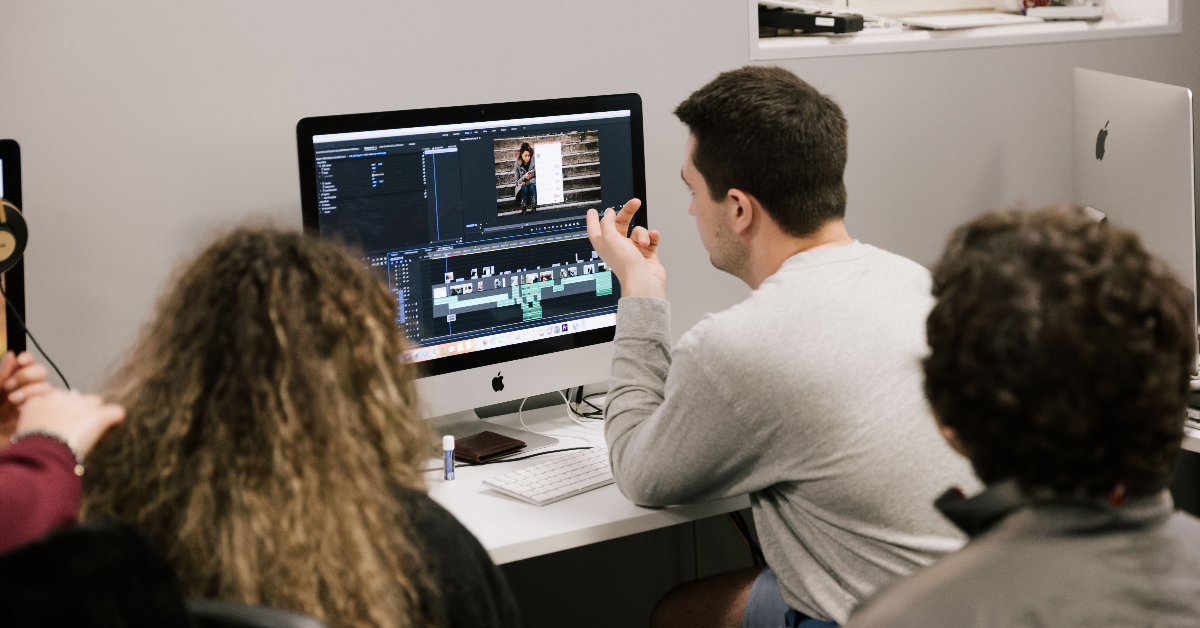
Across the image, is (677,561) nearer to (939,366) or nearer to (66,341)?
(66,341)

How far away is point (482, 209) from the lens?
1.79m

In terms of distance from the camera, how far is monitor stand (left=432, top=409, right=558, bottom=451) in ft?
6.31

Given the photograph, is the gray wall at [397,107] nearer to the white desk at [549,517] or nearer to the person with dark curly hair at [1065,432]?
the white desk at [549,517]

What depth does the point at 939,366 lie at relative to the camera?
0.84m

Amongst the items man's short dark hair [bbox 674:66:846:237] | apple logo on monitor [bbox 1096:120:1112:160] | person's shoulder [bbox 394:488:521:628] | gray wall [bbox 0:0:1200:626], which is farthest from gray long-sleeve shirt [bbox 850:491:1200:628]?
apple logo on monitor [bbox 1096:120:1112:160]

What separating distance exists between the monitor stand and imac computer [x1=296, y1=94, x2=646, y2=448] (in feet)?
0.03

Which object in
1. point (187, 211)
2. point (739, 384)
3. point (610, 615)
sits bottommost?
point (610, 615)

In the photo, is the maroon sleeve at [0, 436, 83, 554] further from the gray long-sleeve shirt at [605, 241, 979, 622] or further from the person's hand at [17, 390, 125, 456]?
the gray long-sleeve shirt at [605, 241, 979, 622]

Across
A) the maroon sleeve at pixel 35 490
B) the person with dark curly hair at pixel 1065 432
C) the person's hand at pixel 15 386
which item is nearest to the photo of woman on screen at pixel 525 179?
the person's hand at pixel 15 386

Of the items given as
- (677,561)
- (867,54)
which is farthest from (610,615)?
(867,54)

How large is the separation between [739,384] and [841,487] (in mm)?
187

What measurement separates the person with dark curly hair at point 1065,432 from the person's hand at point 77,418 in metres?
0.69

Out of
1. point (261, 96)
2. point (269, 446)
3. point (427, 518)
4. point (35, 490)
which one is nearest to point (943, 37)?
point (261, 96)

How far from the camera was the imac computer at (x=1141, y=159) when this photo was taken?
194cm
